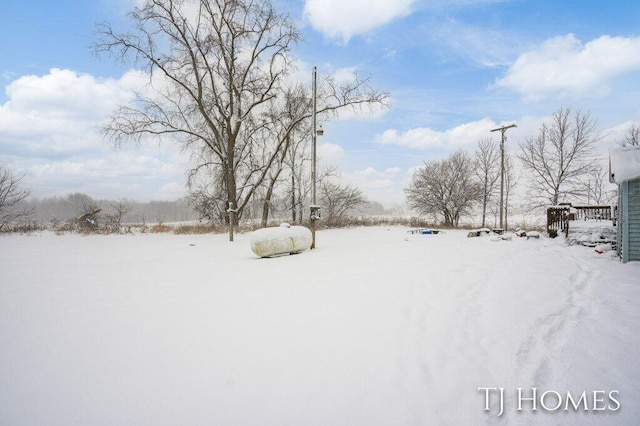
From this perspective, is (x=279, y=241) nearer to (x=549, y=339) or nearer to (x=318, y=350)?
(x=318, y=350)

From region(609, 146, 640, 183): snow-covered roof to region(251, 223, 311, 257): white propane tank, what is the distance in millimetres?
8120

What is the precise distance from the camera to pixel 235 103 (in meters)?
17.6

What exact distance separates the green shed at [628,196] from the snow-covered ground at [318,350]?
3499 millimetres

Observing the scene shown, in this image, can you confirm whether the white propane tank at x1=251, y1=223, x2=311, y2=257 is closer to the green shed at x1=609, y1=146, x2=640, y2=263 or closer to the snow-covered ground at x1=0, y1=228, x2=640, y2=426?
the snow-covered ground at x1=0, y1=228, x2=640, y2=426

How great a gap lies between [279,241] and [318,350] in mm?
5524

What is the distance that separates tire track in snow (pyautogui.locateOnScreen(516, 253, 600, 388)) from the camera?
7.98 ft

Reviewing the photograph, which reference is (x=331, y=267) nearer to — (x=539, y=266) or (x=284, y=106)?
(x=539, y=266)

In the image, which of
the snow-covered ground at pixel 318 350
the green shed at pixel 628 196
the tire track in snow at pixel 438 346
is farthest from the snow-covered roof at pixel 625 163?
the tire track in snow at pixel 438 346

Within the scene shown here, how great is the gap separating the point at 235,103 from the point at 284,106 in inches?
140

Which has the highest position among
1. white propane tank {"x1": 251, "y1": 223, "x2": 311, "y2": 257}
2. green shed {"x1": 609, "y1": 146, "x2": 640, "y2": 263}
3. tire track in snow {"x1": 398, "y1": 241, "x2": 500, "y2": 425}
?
green shed {"x1": 609, "y1": 146, "x2": 640, "y2": 263}

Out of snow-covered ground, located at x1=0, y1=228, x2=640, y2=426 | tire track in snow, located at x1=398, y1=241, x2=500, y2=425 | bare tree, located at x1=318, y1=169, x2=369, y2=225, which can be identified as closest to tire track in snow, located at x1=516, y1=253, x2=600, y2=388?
snow-covered ground, located at x1=0, y1=228, x2=640, y2=426

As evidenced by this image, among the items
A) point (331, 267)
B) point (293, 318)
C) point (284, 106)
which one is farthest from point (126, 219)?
point (293, 318)

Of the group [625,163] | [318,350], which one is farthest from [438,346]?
[625,163]

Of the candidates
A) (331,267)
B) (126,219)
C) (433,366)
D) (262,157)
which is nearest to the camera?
(433,366)
